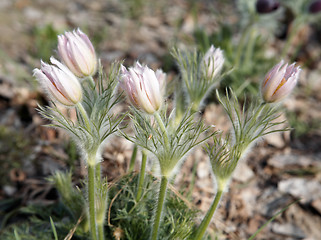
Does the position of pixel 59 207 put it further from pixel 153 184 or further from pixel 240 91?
pixel 240 91

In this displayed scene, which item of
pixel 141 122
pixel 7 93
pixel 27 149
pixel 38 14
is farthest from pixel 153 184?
pixel 38 14

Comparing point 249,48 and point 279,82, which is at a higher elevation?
point 249,48

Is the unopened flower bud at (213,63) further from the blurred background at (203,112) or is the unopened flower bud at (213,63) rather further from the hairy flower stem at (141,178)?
the hairy flower stem at (141,178)

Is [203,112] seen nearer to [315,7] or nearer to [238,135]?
[315,7]

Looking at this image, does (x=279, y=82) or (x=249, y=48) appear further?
(x=249, y=48)

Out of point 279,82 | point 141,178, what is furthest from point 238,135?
point 141,178

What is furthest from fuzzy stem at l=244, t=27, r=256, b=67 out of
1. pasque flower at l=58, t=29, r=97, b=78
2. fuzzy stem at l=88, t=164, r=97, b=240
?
fuzzy stem at l=88, t=164, r=97, b=240
